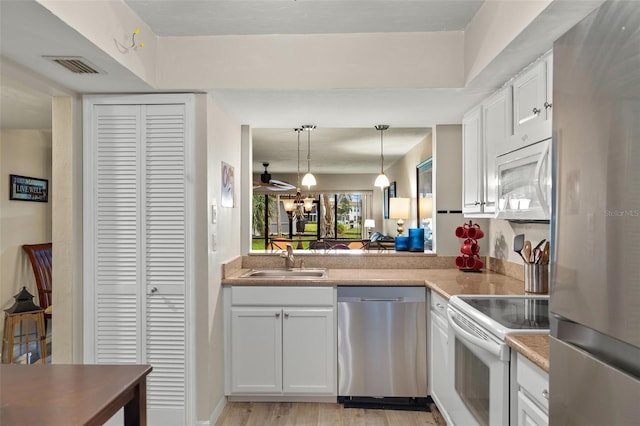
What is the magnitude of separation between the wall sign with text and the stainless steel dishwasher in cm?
339

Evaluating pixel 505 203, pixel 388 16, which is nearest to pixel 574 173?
pixel 505 203

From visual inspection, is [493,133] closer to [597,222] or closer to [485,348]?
[485,348]

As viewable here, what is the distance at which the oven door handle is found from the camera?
155 cm

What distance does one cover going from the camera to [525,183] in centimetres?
200

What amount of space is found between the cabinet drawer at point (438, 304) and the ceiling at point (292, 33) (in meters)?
1.29

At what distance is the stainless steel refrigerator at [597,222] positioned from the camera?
0.72 meters

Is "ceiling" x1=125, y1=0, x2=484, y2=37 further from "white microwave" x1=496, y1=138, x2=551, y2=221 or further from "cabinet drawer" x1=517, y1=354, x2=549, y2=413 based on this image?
"cabinet drawer" x1=517, y1=354, x2=549, y2=413

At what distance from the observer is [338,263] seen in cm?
350

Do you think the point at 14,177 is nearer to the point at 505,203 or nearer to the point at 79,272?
the point at 79,272

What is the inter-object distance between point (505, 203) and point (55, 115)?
107 inches

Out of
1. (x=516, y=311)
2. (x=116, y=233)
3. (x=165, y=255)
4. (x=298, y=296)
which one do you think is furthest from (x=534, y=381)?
(x=116, y=233)

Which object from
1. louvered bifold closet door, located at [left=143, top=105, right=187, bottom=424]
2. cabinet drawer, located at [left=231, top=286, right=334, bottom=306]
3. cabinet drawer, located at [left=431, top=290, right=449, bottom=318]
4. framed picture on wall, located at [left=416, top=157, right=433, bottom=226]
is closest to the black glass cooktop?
cabinet drawer, located at [left=431, top=290, right=449, bottom=318]

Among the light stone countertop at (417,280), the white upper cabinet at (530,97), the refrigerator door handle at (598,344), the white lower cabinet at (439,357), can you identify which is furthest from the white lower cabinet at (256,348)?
the refrigerator door handle at (598,344)

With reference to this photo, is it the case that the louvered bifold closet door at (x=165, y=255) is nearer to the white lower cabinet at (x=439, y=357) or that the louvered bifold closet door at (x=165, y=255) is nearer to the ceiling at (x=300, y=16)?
the ceiling at (x=300, y=16)
